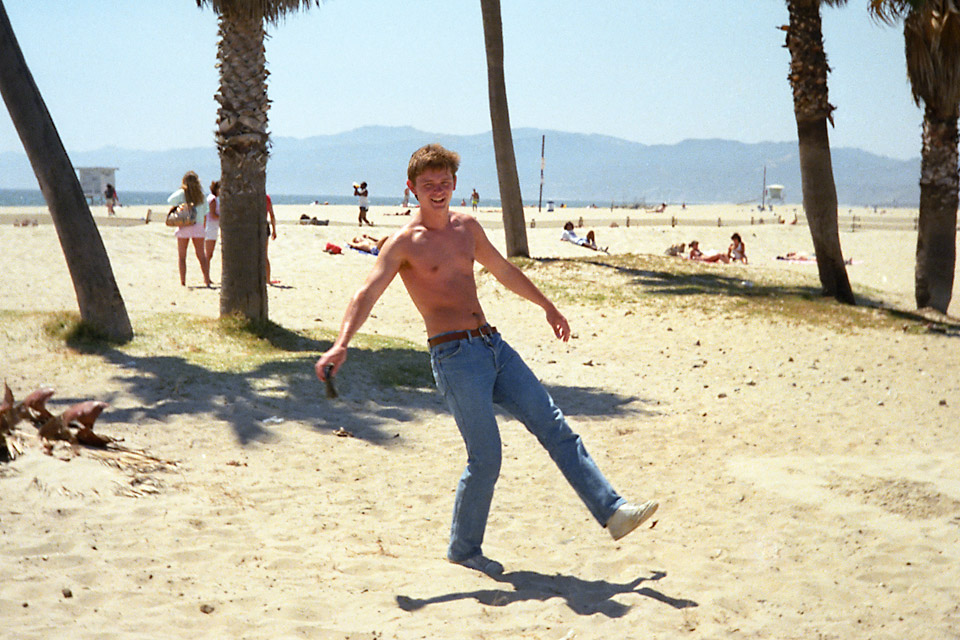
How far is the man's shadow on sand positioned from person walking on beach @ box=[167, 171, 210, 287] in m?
10.5

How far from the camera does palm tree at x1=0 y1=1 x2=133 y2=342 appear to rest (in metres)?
9.23

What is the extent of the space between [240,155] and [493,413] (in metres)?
7.36

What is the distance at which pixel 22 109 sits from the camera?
9.24 metres

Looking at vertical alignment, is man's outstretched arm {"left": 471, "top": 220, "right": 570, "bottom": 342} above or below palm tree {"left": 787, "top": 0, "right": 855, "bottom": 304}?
below

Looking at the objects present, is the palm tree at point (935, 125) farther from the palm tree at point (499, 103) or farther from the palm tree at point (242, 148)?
the palm tree at point (242, 148)

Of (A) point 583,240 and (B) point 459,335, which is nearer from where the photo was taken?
(B) point 459,335

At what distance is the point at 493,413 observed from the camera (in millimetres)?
4227

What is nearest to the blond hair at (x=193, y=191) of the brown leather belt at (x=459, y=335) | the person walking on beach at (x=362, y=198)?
the brown leather belt at (x=459, y=335)

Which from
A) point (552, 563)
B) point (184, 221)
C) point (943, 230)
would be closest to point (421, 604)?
point (552, 563)

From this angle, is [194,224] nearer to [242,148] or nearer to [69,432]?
[242,148]

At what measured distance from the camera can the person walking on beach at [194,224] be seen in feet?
44.7

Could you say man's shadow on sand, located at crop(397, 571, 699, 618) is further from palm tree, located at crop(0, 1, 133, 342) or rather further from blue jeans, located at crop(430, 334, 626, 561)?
palm tree, located at crop(0, 1, 133, 342)

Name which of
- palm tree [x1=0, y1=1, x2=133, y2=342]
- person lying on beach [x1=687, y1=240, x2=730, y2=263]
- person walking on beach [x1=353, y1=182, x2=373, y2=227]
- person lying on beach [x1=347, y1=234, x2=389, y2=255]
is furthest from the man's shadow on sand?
person walking on beach [x1=353, y1=182, x2=373, y2=227]

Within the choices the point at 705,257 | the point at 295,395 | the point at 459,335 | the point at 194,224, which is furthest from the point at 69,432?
the point at 705,257
